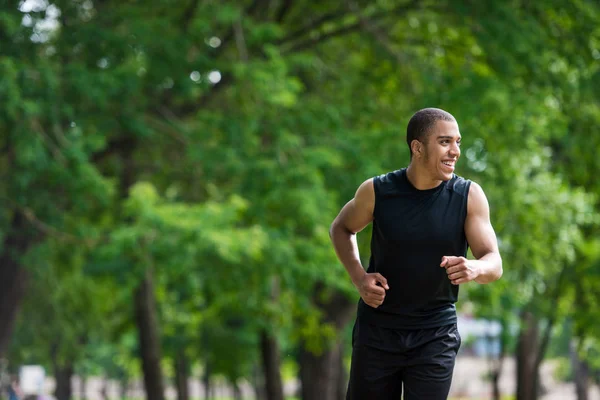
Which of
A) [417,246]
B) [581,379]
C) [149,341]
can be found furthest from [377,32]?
[581,379]

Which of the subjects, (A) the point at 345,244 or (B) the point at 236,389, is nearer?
(A) the point at 345,244

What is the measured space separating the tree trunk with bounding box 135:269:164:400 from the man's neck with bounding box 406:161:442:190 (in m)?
16.2

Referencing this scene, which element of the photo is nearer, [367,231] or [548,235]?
[367,231]

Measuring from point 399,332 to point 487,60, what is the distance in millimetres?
11333

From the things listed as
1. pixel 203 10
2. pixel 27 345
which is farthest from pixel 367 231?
pixel 27 345

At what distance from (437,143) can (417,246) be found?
0.40 m

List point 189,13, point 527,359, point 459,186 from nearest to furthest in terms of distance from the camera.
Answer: point 459,186, point 189,13, point 527,359

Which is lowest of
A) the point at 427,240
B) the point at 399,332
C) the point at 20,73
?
the point at 399,332

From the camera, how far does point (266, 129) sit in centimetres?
1543

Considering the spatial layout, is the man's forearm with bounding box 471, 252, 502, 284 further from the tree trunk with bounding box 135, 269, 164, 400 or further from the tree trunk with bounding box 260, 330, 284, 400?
the tree trunk with bounding box 260, 330, 284, 400

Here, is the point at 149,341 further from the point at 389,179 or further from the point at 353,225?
the point at 389,179

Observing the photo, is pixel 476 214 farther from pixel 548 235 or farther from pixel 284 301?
pixel 548 235

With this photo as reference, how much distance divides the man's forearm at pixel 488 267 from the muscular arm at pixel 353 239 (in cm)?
37

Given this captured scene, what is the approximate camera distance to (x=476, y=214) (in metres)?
4.10
